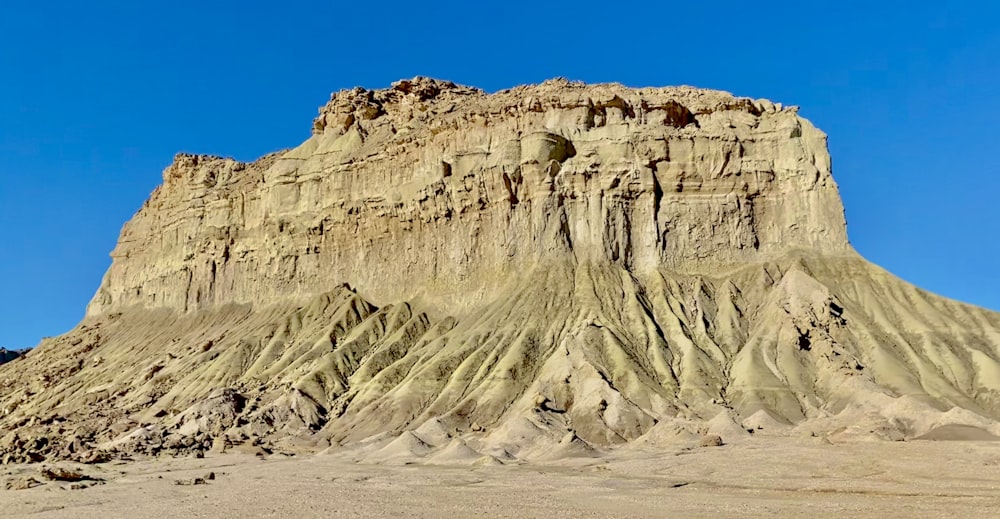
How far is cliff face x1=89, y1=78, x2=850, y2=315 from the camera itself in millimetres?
59375

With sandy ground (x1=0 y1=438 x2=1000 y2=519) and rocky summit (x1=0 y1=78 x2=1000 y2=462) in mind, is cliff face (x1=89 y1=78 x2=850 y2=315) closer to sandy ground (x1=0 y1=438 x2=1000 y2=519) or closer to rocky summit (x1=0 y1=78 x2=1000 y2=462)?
rocky summit (x1=0 y1=78 x2=1000 y2=462)

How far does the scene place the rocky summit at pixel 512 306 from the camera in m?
43.8

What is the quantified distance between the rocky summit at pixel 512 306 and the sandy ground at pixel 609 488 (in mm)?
4519

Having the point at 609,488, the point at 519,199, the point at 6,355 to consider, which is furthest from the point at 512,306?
the point at 6,355

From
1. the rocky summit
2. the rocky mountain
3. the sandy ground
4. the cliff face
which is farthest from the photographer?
the rocky mountain

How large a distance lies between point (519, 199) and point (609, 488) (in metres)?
37.6

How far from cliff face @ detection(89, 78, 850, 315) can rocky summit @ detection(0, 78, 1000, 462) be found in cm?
19

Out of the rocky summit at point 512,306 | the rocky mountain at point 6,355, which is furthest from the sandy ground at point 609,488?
the rocky mountain at point 6,355

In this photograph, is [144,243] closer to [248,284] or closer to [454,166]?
[248,284]

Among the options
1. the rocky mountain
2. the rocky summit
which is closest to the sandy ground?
the rocky summit

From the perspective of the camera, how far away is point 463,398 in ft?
156

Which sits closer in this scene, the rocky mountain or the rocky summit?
the rocky summit

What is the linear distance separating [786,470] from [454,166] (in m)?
41.5

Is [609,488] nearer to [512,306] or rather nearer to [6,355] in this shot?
[512,306]
